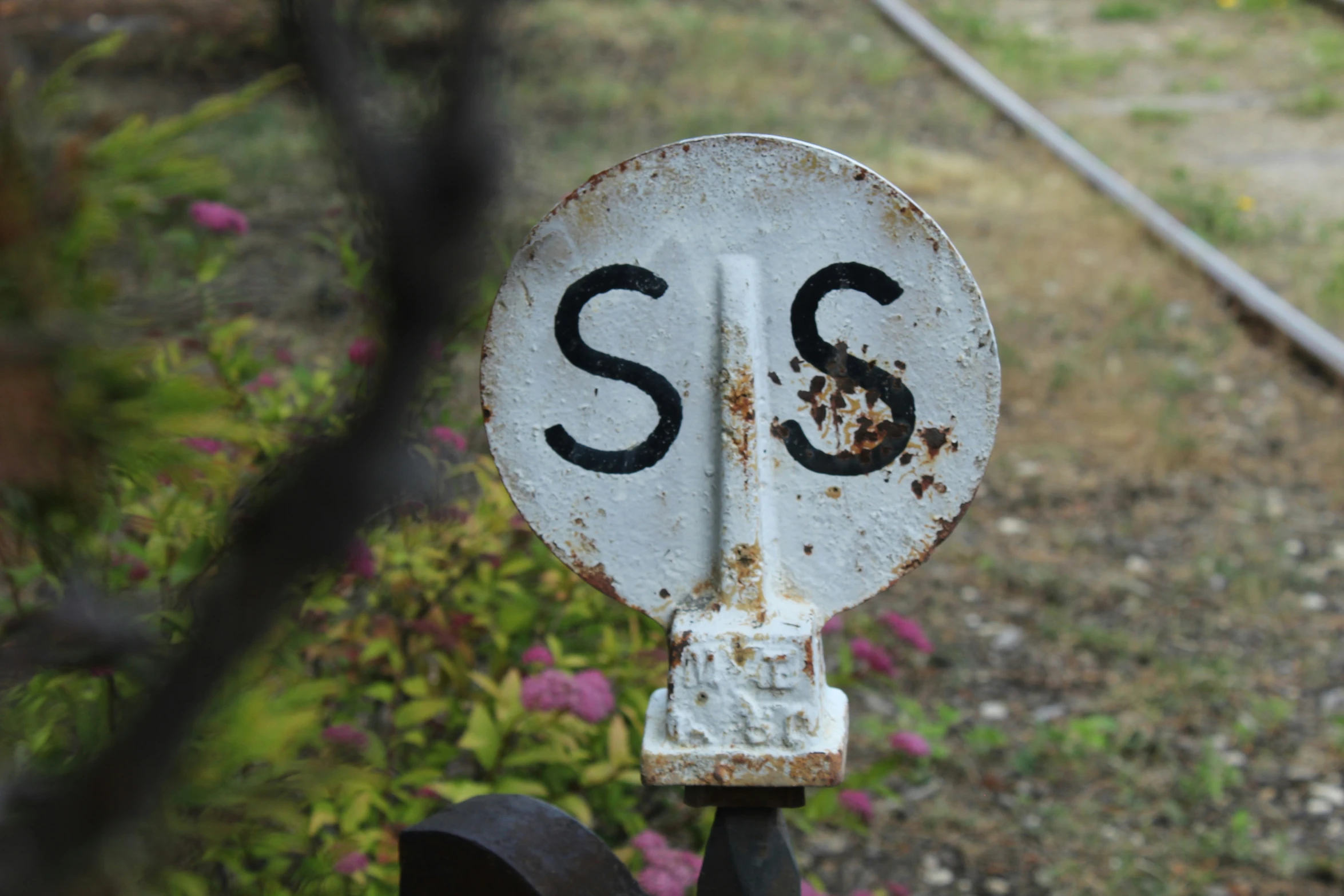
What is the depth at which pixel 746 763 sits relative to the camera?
997 mm

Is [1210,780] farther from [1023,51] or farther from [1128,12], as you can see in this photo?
[1128,12]

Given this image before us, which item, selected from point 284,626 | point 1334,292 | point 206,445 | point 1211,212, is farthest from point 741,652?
point 1211,212

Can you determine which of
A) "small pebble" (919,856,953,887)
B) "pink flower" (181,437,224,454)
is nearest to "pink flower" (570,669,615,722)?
"pink flower" (181,437,224,454)

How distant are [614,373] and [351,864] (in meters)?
0.87

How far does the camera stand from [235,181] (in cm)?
502

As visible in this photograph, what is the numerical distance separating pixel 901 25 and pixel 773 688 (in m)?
8.49

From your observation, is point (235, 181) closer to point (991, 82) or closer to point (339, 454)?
point (991, 82)

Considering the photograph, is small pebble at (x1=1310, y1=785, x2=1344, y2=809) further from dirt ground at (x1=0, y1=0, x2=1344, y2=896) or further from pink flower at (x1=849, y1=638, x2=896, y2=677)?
pink flower at (x1=849, y1=638, x2=896, y2=677)

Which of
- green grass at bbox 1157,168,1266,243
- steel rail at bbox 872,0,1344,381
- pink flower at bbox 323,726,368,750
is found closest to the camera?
pink flower at bbox 323,726,368,750

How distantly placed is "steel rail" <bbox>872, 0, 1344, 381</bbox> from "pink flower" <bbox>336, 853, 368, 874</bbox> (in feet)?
11.9

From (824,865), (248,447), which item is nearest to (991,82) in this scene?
(824,865)

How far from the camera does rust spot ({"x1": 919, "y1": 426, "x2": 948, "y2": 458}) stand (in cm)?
105

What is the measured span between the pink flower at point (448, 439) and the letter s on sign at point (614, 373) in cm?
82

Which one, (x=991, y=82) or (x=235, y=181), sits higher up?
(x=991, y=82)
